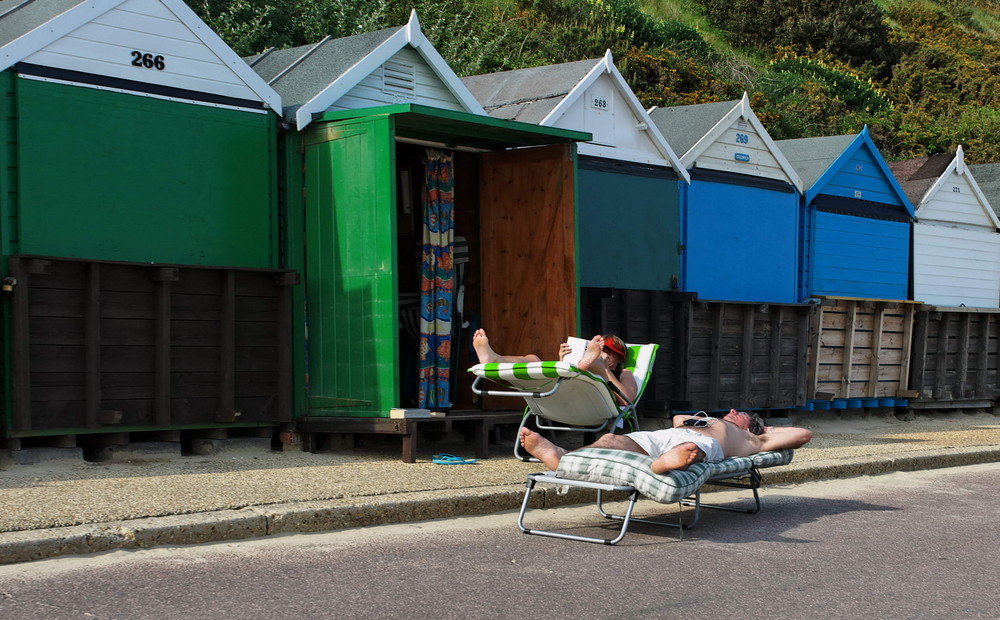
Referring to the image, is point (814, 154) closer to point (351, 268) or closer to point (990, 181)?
point (990, 181)

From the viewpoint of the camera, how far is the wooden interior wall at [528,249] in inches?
426

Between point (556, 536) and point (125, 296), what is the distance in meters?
4.08

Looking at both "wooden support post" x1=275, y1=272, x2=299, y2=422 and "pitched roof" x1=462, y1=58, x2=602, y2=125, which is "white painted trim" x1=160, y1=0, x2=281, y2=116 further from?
"pitched roof" x1=462, y1=58, x2=602, y2=125

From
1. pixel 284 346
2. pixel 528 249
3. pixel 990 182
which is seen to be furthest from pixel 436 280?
pixel 990 182

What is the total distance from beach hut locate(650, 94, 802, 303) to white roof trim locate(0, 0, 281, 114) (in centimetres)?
517

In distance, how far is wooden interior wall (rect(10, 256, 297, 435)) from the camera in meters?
8.65

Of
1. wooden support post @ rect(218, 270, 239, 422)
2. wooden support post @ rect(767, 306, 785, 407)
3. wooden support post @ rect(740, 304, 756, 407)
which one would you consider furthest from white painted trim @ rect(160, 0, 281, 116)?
wooden support post @ rect(767, 306, 785, 407)

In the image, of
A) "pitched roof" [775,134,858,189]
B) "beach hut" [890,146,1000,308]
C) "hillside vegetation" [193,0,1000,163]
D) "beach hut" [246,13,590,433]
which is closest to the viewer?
"beach hut" [246,13,590,433]

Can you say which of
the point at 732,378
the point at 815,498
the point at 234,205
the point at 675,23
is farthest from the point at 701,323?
the point at 675,23

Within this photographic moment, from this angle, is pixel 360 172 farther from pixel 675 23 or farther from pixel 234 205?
pixel 675 23

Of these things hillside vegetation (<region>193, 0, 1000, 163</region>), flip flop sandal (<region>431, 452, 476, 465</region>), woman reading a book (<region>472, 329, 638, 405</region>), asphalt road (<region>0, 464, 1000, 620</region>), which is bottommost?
flip flop sandal (<region>431, 452, 476, 465</region>)

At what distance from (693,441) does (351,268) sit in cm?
349

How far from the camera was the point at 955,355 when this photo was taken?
55.6ft

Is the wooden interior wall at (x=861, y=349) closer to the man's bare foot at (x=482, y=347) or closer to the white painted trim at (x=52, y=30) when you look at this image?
the man's bare foot at (x=482, y=347)
